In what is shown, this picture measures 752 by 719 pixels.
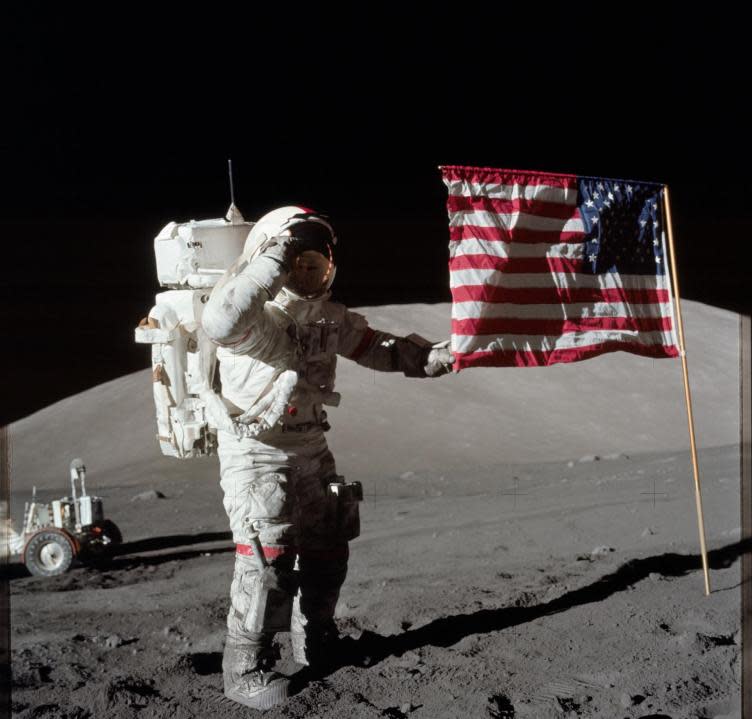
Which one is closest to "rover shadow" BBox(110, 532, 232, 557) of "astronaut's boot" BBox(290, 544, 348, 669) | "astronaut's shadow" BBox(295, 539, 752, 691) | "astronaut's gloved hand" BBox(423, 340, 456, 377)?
"astronaut's shadow" BBox(295, 539, 752, 691)

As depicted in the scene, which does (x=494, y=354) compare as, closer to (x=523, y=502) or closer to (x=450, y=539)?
(x=450, y=539)

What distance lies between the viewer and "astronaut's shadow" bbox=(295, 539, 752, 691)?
314 centimetres

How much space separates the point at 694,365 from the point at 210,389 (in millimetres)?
6295

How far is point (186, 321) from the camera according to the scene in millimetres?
3230

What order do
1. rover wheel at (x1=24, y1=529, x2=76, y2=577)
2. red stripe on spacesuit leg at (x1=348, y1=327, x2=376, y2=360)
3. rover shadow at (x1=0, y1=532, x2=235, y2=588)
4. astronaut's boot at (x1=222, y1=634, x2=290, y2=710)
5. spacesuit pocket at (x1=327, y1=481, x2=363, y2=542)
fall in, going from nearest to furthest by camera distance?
astronaut's boot at (x1=222, y1=634, x2=290, y2=710) < spacesuit pocket at (x1=327, y1=481, x2=363, y2=542) < red stripe on spacesuit leg at (x1=348, y1=327, x2=376, y2=360) < rover wheel at (x1=24, y1=529, x2=76, y2=577) < rover shadow at (x1=0, y1=532, x2=235, y2=588)

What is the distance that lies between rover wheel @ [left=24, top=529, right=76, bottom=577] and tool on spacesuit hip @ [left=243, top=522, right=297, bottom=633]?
2.02 metres

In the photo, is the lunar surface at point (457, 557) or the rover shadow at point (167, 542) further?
the rover shadow at point (167, 542)

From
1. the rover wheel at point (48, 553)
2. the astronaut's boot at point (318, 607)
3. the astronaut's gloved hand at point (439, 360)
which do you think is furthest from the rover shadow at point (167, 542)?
the astronaut's gloved hand at point (439, 360)

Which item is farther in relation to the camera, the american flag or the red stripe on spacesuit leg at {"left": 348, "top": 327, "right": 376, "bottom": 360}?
the red stripe on spacesuit leg at {"left": 348, "top": 327, "right": 376, "bottom": 360}

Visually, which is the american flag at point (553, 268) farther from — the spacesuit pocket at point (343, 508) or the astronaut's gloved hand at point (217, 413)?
the astronaut's gloved hand at point (217, 413)

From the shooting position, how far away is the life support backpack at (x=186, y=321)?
10.5ft

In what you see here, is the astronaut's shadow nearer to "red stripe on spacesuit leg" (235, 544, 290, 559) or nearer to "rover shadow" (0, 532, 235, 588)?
"red stripe on spacesuit leg" (235, 544, 290, 559)

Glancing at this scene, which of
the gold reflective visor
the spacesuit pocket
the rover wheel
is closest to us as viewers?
the gold reflective visor

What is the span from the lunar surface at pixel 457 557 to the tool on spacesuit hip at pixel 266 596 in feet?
0.77
